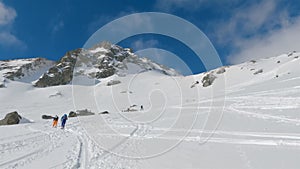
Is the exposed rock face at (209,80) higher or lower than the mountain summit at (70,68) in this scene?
lower

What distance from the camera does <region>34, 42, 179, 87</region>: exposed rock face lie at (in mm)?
119875

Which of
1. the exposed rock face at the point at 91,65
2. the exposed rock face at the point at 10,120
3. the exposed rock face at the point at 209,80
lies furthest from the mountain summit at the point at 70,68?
the exposed rock face at the point at 10,120

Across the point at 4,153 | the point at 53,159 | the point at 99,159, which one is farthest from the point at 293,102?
the point at 4,153

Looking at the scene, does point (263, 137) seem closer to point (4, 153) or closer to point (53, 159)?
point (53, 159)

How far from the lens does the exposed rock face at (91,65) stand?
119875 millimetres

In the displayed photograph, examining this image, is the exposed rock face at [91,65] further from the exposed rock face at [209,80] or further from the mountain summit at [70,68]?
the exposed rock face at [209,80]

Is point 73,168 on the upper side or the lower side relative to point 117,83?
lower

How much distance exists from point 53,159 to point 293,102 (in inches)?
824

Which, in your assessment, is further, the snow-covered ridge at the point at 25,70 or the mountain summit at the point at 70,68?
the snow-covered ridge at the point at 25,70

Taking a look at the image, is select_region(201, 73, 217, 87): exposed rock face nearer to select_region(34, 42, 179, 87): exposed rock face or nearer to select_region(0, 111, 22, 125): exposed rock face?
select_region(0, 111, 22, 125): exposed rock face

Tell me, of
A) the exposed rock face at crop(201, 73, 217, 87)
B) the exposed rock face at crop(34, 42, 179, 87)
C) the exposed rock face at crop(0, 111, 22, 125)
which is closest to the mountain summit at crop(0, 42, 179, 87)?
the exposed rock face at crop(34, 42, 179, 87)

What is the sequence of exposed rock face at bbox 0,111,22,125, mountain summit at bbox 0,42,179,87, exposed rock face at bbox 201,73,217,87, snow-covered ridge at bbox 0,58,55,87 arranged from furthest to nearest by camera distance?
1. snow-covered ridge at bbox 0,58,55,87
2. mountain summit at bbox 0,42,179,87
3. exposed rock face at bbox 201,73,217,87
4. exposed rock face at bbox 0,111,22,125

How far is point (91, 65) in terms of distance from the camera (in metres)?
153

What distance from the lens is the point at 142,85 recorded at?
99.9 m
